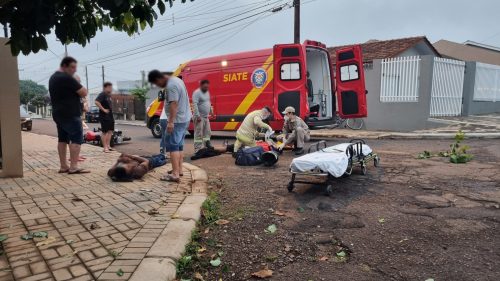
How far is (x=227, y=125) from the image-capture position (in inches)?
467

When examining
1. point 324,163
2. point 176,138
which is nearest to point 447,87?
point 324,163

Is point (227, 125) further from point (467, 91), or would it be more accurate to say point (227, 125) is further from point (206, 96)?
point (467, 91)

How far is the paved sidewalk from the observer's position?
2.69 m

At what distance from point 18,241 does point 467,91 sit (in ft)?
55.2

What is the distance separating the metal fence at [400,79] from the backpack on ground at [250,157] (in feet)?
29.4

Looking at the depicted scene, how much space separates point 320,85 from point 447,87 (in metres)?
6.29

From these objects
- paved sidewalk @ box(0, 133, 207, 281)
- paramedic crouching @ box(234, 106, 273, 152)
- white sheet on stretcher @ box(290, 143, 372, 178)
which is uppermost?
paramedic crouching @ box(234, 106, 273, 152)

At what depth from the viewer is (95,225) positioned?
351 centimetres

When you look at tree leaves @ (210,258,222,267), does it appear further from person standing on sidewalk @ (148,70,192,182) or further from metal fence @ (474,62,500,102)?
metal fence @ (474,62,500,102)

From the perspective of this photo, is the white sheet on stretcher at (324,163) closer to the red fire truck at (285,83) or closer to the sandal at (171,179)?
the sandal at (171,179)

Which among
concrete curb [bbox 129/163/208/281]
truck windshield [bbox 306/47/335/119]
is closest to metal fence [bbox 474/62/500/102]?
truck windshield [bbox 306/47/335/119]

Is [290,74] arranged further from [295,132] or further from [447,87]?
[447,87]

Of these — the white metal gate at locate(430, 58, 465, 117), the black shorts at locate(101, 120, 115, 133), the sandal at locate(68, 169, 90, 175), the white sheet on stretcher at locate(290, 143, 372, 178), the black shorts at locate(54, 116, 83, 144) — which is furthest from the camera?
the white metal gate at locate(430, 58, 465, 117)

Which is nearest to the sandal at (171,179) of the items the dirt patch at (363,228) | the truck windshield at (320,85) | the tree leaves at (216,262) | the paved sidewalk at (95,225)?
the paved sidewalk at (95,225)
